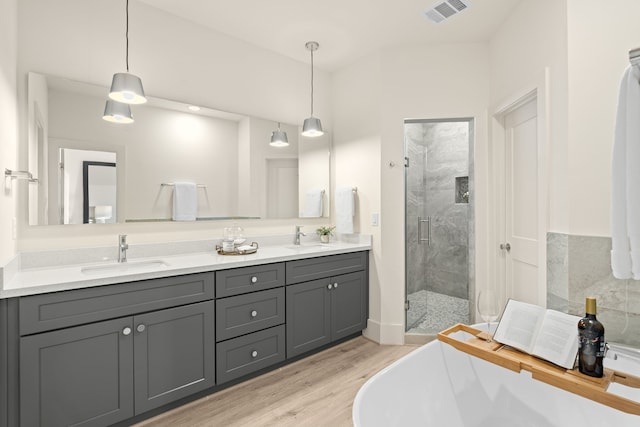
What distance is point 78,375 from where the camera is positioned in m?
1.62

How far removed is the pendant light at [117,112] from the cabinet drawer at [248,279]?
127 cm

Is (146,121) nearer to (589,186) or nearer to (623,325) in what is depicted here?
(589,186)

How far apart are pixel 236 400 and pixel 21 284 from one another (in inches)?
53.6

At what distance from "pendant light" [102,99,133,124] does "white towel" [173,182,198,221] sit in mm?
555

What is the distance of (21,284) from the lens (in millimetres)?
1544

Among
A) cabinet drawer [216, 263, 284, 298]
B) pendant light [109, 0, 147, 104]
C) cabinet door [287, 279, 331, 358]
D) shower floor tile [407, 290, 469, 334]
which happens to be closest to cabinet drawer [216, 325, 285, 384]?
cabinet door [287, 279, 331, 358]

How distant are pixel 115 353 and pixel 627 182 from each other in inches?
96.7

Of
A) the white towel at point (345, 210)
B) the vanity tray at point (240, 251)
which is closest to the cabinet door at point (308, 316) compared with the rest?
the vanity tray at point (240, 251)

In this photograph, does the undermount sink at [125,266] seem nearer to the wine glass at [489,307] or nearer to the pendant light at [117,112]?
the pendant light at [117,112]

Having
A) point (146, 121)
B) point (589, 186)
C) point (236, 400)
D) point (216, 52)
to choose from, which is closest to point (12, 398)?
point (236, 400)

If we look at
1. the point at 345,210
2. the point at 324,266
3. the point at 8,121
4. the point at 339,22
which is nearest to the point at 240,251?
the point at 324,266

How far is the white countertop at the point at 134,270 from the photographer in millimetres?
1551

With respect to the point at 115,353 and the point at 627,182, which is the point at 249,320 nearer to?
the point at 115,353

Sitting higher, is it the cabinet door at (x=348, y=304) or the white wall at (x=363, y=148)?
the white wall at (x=363, y=148)
